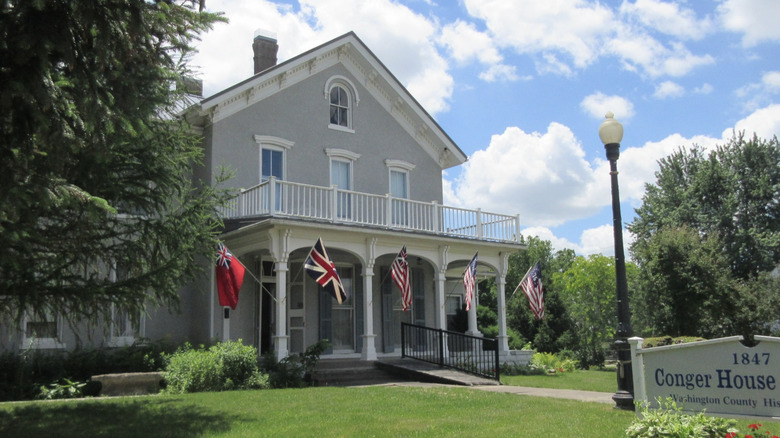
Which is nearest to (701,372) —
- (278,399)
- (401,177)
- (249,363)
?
(278,399)

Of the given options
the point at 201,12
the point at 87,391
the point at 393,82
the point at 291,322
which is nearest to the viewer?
the point at 201,12

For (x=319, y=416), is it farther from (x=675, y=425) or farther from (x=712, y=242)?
(x=712, y=242)

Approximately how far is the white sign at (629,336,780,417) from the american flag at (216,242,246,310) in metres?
9.59

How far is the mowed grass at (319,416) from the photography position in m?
8.43

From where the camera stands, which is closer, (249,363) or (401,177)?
(249,363)

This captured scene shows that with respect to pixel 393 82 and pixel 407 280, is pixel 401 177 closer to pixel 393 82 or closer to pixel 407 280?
pixel 393 82

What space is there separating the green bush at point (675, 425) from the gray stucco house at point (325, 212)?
9864 millimetres

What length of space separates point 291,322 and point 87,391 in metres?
6.05

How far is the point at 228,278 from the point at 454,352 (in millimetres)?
6794

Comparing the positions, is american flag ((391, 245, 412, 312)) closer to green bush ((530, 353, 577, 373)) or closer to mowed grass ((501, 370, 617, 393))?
mowed grass ((501, 370, 617, 393))

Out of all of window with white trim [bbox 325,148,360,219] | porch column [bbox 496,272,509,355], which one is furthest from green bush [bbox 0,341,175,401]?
porch column [bbox 496,272,509,355]

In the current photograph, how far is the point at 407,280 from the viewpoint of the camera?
17.0 metres

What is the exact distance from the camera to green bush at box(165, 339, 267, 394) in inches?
527

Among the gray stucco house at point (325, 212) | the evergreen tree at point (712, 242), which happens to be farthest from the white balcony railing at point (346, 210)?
the evergreen tree at point (712, 242)
